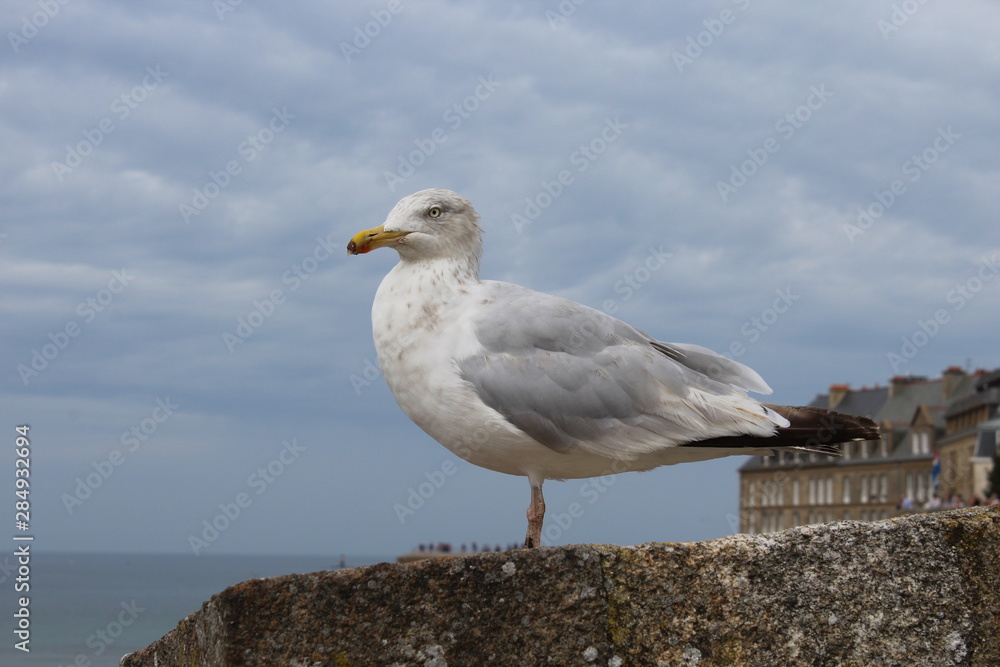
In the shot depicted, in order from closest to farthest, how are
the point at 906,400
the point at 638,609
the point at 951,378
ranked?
1. the point at 638,609
2. the point at 951,378
3. the point at 906,400

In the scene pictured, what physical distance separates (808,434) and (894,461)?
9580cm

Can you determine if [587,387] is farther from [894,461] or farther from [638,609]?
[894,461]

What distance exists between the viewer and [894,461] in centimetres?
9562

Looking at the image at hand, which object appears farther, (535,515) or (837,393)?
(837,393)

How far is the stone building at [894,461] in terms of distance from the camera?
8031 centimetres

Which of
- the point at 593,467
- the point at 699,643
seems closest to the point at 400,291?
the point at 593,467

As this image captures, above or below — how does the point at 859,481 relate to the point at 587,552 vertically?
above

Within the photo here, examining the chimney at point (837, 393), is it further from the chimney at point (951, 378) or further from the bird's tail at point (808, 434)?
the bird's tail at point (808, 434)

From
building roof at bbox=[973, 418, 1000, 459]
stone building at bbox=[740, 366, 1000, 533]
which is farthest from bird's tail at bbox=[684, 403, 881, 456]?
building roof at bbox=[973, 418, 1000, 459]

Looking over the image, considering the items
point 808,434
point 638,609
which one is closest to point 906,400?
point 808,434

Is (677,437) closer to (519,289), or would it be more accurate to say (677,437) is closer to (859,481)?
(519,289)

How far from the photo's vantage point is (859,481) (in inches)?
3944

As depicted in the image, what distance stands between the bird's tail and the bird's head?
1555 millimetres

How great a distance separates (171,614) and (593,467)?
107 meters
